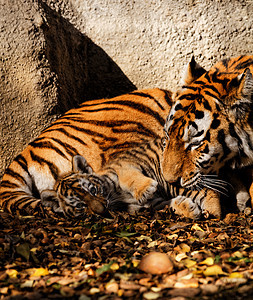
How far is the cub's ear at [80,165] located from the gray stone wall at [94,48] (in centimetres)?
97

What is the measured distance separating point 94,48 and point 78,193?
2.32 m

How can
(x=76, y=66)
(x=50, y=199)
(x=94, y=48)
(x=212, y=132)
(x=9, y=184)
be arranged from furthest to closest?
(x=94, y=48) → (x=76, y=66) → (x=9, y=184) → (x=50, y=199) → (x=212, y=132)

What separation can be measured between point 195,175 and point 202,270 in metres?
A: 1.15

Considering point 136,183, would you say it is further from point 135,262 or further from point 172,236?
point 135,262

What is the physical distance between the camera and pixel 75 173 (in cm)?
380

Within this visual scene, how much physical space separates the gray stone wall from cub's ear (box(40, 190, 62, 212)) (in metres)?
0.98

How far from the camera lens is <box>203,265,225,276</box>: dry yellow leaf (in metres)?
2.16

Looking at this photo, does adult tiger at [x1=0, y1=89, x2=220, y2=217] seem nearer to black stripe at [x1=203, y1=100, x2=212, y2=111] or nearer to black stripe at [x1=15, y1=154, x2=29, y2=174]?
black stripe at [x1=15, y1=154, x2=29, y2=174]

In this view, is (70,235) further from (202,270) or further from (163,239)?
(202,270)

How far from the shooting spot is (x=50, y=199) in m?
3.71

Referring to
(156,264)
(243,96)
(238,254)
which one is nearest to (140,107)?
(243,96)

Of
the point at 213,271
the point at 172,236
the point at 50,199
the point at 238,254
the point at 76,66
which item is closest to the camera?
the point at 213,271

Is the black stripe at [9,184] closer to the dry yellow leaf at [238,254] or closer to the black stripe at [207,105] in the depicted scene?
the black stripe at [207,105]

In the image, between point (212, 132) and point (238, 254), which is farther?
point (212, 132)
